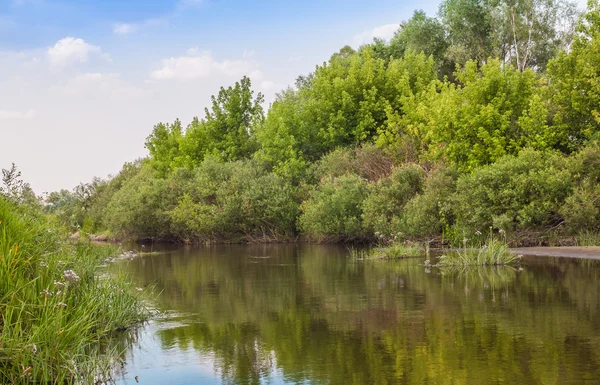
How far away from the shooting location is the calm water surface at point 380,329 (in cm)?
1107

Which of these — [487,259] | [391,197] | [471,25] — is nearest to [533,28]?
[471,25]

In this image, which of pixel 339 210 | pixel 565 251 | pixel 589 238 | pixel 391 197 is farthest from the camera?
pixel 339 210

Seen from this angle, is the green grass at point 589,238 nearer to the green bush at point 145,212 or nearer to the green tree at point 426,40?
the green bush at point 145,212

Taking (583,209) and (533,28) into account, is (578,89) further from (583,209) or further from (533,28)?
(533,28)

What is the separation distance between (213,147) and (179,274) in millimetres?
45169

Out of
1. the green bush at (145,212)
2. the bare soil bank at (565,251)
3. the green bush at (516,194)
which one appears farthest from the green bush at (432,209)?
the green bush at (145,212)

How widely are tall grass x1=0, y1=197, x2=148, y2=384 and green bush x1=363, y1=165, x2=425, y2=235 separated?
2790cm

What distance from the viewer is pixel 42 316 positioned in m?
10.8

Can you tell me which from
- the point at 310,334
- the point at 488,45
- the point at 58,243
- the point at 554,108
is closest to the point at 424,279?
the point at 310,334

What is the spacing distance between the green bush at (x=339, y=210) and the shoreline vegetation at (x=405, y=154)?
0.44 ft

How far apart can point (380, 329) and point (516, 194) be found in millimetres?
21243

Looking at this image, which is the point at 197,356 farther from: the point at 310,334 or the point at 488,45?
the point at 488,45

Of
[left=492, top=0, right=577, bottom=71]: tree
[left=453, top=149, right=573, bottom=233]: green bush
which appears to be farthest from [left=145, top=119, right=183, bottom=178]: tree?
[left=453, top=149, right=573, bottom=233]: green bush

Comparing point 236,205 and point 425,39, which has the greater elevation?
point 425,39
